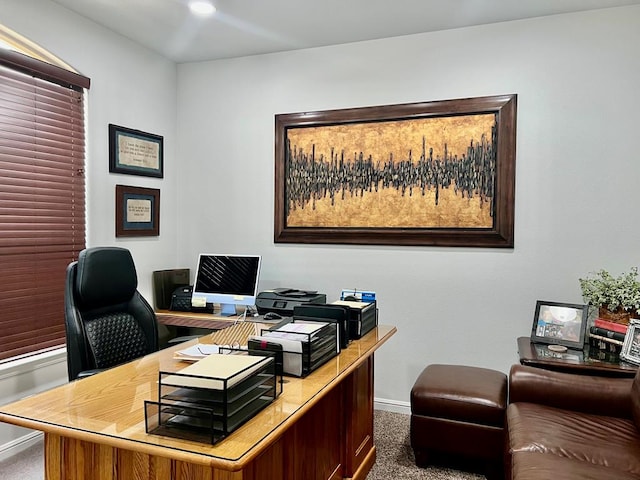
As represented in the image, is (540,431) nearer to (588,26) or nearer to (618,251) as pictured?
(618,251)

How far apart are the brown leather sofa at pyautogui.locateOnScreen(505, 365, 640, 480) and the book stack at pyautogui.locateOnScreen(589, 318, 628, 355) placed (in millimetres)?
296

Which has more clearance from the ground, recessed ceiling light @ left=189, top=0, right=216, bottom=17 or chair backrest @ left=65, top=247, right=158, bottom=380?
recessed ceiling light @ left=189, top=0, right=216, bottom=17

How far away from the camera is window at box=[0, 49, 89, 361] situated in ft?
9.04

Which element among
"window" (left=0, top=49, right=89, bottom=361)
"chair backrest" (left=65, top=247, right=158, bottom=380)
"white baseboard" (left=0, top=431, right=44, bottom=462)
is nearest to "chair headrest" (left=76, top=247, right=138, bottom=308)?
"chair backrest" (left=65, top=247, right=158, bottom=380)

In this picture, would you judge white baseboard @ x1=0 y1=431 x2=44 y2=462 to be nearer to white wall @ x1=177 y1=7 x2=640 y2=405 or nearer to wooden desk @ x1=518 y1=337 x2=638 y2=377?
white wall @ x1=177 y1=7 x2=640 y2=405

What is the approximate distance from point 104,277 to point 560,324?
259 cm

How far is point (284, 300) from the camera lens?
342 cm

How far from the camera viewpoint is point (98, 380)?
1771 millimetres

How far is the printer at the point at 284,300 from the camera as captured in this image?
3377 mm

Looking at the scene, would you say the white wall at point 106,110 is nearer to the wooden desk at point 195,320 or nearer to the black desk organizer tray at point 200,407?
the wooden desk at point 195,320

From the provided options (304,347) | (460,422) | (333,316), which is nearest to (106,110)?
(333,316)

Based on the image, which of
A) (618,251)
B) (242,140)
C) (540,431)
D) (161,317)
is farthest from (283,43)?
(540,431)

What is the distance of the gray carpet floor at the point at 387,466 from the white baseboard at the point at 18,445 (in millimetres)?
28

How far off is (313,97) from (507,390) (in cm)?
248
